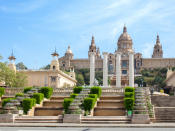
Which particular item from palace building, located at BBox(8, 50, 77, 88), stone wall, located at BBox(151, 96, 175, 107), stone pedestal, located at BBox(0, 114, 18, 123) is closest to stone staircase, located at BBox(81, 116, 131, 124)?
stone pedestal, located at BBox(0, 114, 18, 123)

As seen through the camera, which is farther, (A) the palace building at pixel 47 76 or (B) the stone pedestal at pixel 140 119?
(A) the palace building at pixel 47 76

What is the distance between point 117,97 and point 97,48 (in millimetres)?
166557

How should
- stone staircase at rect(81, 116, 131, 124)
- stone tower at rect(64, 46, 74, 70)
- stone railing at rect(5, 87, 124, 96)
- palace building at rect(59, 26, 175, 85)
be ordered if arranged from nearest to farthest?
stone staircase at rect(81, 116, 131, 124), stone railing at rect(5, 87, 124, 96), palace building at rect(59, 26, 175, 85), stone tower at rect(64, 46, 74, 70)

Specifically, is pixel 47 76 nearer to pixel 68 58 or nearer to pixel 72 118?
pixel 72 118

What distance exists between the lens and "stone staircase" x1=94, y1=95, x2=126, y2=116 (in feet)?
92.1

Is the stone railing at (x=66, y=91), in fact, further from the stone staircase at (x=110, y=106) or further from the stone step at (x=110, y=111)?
the stone step at (x=110, y=111)

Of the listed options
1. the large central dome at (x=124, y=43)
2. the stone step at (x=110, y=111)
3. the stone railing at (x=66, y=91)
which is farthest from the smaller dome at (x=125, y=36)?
the stone step at (x=110, y=111)

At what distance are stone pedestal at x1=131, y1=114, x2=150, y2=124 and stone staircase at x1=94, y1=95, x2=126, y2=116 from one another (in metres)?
4.55

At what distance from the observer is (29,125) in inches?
858

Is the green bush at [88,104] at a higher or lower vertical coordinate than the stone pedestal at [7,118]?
higher

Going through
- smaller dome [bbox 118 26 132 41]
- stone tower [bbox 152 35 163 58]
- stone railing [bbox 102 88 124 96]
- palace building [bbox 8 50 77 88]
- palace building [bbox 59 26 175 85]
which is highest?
smaller dome [bbox 118 26 132 41]

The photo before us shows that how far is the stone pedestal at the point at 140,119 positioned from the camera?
23016mm

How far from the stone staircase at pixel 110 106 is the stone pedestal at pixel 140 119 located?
455 cm

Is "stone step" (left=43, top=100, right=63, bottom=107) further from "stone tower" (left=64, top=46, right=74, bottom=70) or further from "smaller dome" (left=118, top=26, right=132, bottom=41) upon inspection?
"smaller dome" (left=118, top=26, right=132, bottom=41)
